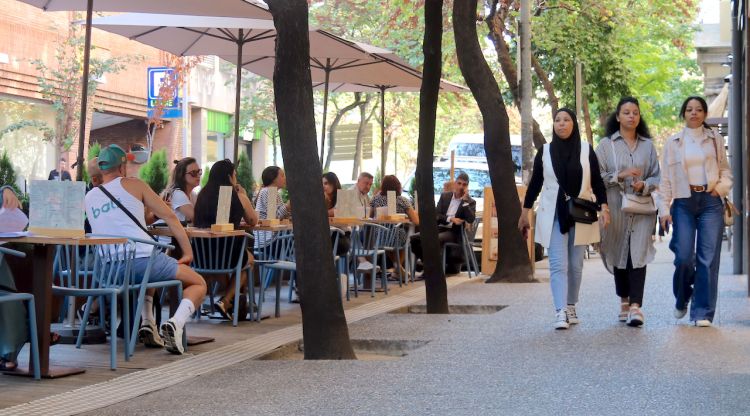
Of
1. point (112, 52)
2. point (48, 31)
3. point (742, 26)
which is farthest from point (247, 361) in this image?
point (112, 52)

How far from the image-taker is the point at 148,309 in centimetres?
1062

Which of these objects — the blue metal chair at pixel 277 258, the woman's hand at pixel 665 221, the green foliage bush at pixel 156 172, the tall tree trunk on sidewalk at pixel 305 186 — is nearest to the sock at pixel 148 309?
the tall tree trunk on sidewalk at pixel 305 186

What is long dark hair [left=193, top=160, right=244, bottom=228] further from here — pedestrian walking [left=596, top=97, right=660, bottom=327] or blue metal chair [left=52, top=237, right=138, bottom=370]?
pedestrian walking [left=596, top=97, right=660, bottom=327]

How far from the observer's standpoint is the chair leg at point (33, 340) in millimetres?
8594

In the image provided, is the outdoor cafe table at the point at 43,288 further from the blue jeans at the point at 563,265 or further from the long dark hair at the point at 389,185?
the long dark hair at the point at 389,185

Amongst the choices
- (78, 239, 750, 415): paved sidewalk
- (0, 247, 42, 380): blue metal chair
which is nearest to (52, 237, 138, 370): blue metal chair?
(0, 247, 42, 380): blue metal chair

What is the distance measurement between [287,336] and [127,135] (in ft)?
97.7

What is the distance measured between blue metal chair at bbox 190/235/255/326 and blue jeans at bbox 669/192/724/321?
12.8ft

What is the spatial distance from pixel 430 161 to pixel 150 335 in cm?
431

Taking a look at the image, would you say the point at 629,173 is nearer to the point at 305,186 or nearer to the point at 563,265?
the point at 563,265

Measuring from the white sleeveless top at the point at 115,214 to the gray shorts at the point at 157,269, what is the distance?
0.08 meters

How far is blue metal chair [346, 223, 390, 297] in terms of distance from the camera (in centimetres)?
1628

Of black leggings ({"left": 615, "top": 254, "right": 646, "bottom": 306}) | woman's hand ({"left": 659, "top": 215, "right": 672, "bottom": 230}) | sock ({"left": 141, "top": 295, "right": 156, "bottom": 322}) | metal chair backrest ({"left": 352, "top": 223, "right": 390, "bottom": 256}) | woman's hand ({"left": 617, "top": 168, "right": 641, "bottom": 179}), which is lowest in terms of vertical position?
sock ({"left": 141, "top": 295, "right": 156, "bottom": 322})

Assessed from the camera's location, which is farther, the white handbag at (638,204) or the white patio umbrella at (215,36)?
the white patio umbrella at (215,36)
